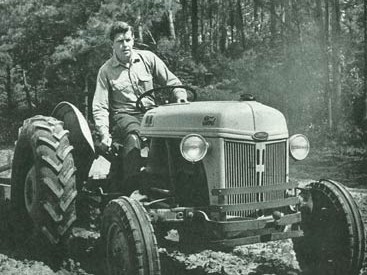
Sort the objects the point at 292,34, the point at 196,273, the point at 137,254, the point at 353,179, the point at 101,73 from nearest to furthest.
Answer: the point at 137,254 < the point at 196,273 < the point at 101,73 < the point at 353,179 < the point at 292,34

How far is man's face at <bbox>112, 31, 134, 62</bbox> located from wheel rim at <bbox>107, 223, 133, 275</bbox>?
216 cm

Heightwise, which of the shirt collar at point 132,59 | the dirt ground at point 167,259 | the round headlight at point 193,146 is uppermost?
the shirt collar at point 132,59

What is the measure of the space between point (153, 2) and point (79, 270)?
17219 millimetres

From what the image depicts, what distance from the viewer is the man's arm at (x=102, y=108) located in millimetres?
5556

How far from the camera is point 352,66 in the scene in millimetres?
28172

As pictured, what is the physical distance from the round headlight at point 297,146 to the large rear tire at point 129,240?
1444 mm

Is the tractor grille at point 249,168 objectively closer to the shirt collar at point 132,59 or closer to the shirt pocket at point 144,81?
the shirt pocket at point 144,81

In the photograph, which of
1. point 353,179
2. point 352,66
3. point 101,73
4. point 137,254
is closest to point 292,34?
point 352,66

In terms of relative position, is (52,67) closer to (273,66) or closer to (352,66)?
(273,66)

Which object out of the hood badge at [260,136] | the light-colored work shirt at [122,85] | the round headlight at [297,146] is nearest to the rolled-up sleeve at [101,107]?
the light-colored work shirt at [122,85]

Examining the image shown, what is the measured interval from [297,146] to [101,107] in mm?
2085

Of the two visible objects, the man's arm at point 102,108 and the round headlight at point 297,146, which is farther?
the man's arm at point 102,108

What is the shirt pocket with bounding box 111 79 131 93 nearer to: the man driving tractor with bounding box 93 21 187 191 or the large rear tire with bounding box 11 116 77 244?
the man driving tractor with bounding box 93 21 187 191

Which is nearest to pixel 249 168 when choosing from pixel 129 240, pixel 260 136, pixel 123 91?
pixel 260 136
